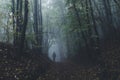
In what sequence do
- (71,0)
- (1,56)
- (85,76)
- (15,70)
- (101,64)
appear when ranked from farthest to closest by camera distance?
(71,0), (101,64), (85,76), (1,56), (15,70)

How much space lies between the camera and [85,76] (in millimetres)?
16281

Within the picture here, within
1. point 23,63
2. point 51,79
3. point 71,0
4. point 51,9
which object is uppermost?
point 51,9

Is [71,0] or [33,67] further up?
[71,0]

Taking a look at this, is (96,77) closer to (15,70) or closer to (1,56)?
(15,70)

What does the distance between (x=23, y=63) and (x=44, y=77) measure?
1.84m

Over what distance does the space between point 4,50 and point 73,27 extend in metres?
9.03

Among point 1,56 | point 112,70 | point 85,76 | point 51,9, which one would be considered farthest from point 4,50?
point 51,9

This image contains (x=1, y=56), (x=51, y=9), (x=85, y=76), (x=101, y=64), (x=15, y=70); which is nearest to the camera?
(x=15, y=70)

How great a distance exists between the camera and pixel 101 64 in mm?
18797

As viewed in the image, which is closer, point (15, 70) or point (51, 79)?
point (15, 70)

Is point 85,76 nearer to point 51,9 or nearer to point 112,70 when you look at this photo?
point 112,70

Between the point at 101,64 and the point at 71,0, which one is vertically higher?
the point at 71,0

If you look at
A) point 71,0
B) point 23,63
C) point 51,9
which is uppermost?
point 51,9

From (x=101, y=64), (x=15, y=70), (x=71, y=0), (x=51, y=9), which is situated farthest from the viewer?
(x=51, y=9)
